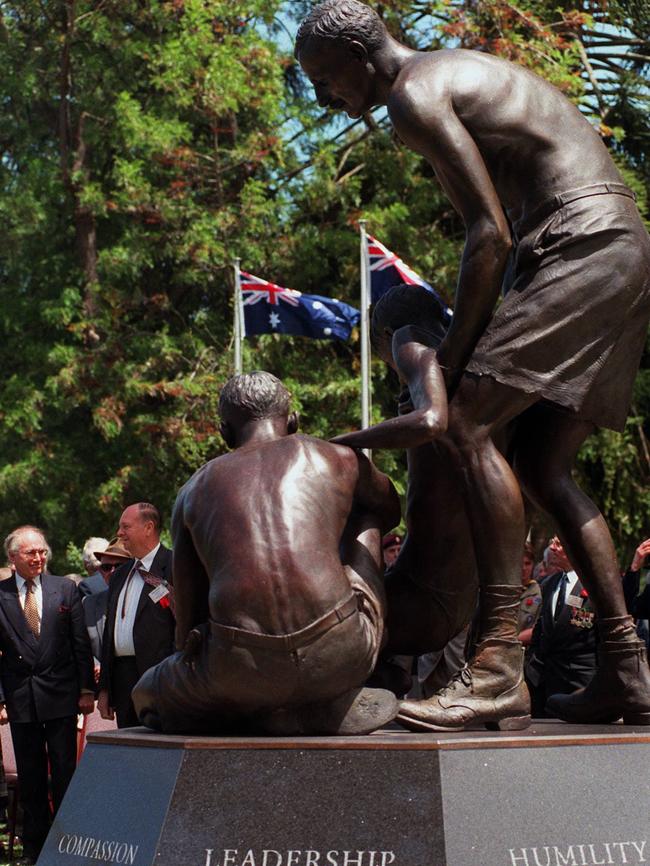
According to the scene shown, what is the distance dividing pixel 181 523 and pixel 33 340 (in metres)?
17.5

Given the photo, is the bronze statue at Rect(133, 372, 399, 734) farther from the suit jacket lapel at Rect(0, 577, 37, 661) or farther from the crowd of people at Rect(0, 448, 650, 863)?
the suit jacket lapel at Rect(0, 577, 37, 661)

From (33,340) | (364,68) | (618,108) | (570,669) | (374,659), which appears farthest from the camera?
(33,340)

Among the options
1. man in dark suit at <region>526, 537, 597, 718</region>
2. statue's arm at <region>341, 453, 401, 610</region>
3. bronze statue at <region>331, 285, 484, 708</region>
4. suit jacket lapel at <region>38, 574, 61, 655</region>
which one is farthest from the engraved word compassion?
suit jacket lapel at <region>38, 574, 61, 655</region>

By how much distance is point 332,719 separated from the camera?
4.71 meters

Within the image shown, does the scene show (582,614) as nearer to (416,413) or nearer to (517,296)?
(517,296)

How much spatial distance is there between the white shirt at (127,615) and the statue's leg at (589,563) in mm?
3995

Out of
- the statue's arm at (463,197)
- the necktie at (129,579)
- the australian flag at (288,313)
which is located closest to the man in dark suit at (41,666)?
the necktie at (129,579)

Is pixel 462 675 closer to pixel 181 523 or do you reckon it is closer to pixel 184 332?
pixel 181 523

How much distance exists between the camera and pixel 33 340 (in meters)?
22.0

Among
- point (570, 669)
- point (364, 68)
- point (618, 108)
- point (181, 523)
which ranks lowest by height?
point (570, 669)

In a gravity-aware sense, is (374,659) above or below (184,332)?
above

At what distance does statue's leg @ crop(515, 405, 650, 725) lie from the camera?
5059mm

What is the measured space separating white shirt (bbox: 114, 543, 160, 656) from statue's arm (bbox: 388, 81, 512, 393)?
4229 mm

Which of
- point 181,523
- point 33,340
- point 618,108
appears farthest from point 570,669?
point 33,340
